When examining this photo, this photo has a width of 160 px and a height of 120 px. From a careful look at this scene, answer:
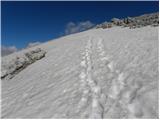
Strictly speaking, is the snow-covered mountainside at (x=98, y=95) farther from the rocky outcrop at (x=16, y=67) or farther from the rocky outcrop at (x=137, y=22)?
the rocky outcrop at (x=137, y=22)

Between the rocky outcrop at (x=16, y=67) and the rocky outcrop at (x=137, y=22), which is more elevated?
the rocky outcrop at (x=137, y=22)

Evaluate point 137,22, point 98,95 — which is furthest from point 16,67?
point 137,22

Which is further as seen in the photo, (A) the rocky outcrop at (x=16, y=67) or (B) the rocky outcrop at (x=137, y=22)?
(B) the rocky outcrop at (x=137, y=22)

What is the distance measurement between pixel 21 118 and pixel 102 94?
9.00ft

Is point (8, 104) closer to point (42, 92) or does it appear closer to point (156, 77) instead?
point (42, 92)

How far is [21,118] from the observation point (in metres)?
6.60

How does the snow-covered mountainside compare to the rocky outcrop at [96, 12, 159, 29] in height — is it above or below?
below

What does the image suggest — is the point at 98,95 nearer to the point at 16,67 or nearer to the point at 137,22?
the point at 16,67

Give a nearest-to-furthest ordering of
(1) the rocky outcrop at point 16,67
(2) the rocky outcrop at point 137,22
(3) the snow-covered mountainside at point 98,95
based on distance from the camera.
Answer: (3) the snow-covered mountainside at point 98,95 < (1) the rocky outcrop at point 16,67 < (2) the rocky outcrop at point 137,22

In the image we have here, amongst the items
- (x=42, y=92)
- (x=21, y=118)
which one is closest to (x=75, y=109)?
(x=21, y=118)

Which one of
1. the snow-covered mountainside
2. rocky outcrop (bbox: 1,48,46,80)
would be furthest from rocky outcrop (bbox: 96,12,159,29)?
the snow-covered mountainside

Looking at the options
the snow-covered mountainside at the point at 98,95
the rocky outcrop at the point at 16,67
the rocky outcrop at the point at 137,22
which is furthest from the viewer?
the rocky outcrop at the point at 137,22

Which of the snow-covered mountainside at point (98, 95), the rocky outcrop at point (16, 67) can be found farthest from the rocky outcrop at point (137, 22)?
the snow-covered mountainside at point (98, 95)

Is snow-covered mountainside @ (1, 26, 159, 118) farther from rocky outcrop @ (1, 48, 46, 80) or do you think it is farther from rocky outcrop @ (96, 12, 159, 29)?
rocky outcrop @ (96, 12, 159, 29)
